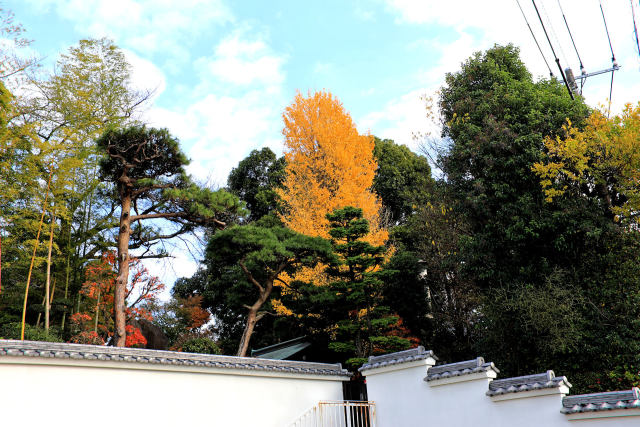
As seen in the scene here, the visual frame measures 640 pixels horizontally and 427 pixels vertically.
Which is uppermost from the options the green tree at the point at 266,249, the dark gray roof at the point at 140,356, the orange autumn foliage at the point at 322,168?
the orange autumn foliage at the point at 322,168

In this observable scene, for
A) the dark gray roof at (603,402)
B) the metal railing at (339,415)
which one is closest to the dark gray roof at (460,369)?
the dark gray roof at (603,402)

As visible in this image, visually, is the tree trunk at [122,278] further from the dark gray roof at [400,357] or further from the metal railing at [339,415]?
the dark gray roof at [400,357]

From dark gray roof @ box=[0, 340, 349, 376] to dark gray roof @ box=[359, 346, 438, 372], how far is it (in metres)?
1.12

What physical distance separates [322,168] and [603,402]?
11141 mm

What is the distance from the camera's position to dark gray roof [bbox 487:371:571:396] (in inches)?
223

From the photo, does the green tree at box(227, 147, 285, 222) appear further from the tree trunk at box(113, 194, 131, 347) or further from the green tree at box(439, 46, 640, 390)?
the green tree at box(439, 46, 640, 390)

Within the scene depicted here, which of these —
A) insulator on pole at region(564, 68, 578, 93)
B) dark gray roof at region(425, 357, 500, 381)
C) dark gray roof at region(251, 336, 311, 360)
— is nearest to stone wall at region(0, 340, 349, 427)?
dark gray roof at region(425, 357, 500, 381)

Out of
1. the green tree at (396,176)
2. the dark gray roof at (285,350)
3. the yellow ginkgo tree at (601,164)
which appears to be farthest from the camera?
the green tree at (396,176)

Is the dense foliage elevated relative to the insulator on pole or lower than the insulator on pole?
lower

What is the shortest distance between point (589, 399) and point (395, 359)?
9.37 feet

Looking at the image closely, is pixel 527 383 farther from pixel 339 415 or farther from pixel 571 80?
pixel 571 80

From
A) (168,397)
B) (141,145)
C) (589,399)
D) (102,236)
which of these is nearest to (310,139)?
(141,145)

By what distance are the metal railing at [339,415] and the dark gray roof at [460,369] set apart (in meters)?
1.35

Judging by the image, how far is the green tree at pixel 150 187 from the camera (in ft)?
33.7
